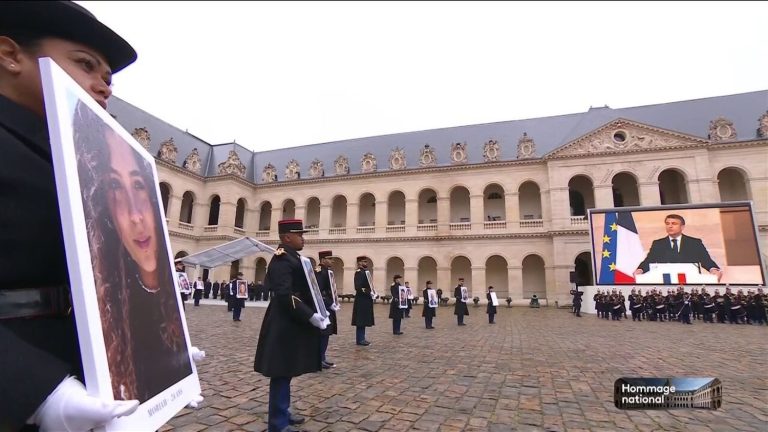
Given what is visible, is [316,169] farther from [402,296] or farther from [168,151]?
[402,296]

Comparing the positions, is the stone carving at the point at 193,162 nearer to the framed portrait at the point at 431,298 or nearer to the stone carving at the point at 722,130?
the framed portrait at the point at 431,298

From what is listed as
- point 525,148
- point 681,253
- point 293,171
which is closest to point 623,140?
point 525,148

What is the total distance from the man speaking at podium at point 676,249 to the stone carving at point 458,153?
48.9 feet

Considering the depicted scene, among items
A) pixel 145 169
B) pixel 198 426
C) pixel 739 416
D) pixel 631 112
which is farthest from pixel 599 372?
pixel 631 112

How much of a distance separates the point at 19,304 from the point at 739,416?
22.1ft

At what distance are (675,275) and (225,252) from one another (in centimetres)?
2606

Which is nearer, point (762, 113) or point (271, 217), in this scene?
point (762, 113)

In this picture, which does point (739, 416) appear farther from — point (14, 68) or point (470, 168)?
point (470, 168)

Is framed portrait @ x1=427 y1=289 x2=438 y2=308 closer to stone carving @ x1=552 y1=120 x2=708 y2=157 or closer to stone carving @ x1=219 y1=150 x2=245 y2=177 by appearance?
stone carving @ x1=552 y1=120 x2=708 y2=157

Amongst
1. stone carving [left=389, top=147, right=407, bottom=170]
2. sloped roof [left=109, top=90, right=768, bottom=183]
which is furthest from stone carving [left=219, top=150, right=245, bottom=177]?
stone carving [left=389, top=147, right=407, bottom=170]

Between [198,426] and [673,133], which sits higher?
[673,133]

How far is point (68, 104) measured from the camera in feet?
4.30

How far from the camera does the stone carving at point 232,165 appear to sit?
113ft

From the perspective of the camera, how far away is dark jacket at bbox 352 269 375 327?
9.44 meters
